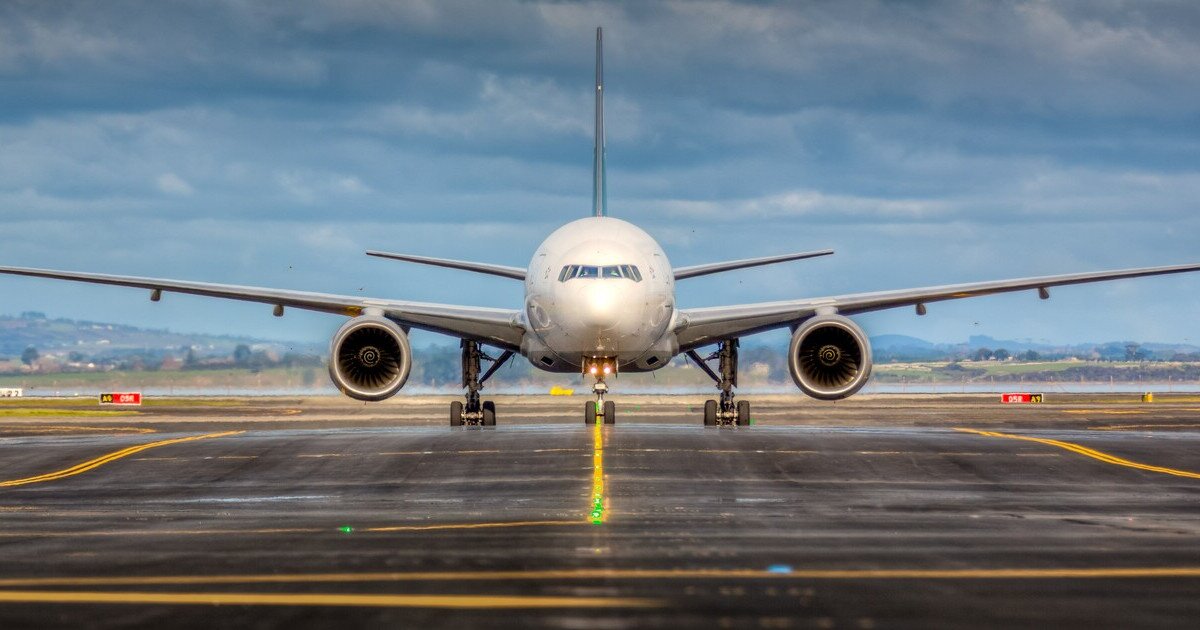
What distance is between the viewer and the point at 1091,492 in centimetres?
1959

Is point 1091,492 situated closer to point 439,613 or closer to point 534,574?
point 534,574

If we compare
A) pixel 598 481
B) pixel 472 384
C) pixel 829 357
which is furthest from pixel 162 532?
pixel 472 384

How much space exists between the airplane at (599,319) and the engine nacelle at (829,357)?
24mm

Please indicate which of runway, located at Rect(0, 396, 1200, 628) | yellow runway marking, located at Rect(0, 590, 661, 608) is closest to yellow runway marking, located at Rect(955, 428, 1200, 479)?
runway, located at Rect(0, 396, 1200, 628)

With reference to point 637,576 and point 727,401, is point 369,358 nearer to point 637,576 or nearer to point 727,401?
point 727,401

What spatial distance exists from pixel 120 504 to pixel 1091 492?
43.3 ft

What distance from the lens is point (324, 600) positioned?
31.2 feet

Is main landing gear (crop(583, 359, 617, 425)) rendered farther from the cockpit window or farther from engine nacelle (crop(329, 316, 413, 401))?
engine nacelle (crop(329, 316, 413, 401))

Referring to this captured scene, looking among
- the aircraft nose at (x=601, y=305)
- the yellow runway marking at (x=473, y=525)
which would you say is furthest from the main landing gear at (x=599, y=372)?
the yellow runway marking at (x=473, y=525)

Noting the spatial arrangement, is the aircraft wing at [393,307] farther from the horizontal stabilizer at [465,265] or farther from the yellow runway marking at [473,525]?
the yellow runway marking at [473,525]

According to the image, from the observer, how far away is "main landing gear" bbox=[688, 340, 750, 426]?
3678 cm

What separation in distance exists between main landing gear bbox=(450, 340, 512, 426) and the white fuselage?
279 centimetres

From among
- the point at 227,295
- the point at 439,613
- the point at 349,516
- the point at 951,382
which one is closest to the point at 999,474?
the point at 349,516

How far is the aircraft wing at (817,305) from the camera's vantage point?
34.7 m
